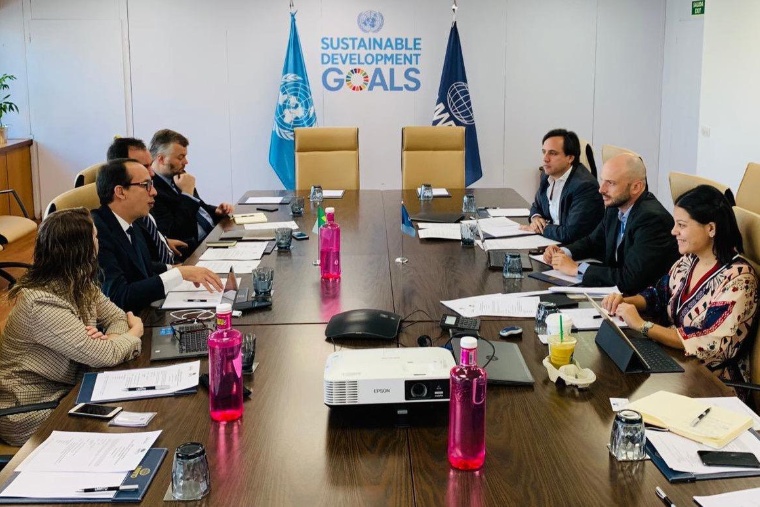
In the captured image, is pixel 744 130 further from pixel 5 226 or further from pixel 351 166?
pixel 5 226

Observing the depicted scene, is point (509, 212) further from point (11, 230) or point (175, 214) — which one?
point (11, 230)

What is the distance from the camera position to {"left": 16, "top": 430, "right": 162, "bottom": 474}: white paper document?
180cm

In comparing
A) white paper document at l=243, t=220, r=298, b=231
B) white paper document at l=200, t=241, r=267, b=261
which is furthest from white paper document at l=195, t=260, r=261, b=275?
white paper document at l=243, t=220, r=298, b=231

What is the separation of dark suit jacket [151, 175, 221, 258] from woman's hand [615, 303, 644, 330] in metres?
2.86

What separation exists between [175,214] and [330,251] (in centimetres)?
183

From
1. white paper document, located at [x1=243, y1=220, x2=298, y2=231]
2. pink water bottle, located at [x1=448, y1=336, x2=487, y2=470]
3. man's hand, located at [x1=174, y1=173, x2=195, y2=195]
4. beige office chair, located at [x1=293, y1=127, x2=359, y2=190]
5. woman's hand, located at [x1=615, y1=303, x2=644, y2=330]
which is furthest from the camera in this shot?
beige office chair, located at [x1=293, y1=127, x2=359, y2=190]

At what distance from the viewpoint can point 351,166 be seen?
627 centimetres

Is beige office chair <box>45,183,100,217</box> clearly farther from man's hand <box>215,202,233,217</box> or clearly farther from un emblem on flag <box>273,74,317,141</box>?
un emblem on flag <box>273,74,317,141</box>

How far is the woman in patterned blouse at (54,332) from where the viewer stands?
8.04 ft

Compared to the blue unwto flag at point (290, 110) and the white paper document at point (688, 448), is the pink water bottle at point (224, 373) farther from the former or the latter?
the blue unwto flag at point (290, 110)

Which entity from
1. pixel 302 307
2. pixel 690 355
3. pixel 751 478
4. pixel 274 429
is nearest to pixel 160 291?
pixel 302 307

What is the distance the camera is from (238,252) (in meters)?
3.95

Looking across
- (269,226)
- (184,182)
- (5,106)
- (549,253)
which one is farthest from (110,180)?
(5,106)

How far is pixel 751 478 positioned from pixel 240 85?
6.59m
